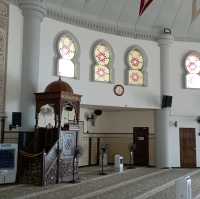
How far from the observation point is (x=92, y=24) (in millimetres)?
14695

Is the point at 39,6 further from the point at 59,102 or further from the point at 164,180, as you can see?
the point at 164,180

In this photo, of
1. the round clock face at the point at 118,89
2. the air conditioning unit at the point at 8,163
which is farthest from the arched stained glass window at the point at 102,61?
the air conditioning unit at the point at 8,163

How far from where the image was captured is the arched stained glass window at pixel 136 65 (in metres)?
15.7

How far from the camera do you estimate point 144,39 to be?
1614cm

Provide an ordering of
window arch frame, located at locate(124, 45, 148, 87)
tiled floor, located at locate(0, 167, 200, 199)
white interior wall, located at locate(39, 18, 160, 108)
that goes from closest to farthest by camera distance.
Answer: tiled floor, located at locate(0, 167, 200, 199)
white interior wall, located at locate(39, 18, 160, 108)
window arch frame, located at locate(124, 45, 148, 87)

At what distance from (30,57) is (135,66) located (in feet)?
17.7

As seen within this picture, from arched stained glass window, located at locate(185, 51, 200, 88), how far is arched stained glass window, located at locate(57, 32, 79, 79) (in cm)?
560

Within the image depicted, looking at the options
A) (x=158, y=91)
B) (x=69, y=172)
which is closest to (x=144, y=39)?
(x=158, y=91)

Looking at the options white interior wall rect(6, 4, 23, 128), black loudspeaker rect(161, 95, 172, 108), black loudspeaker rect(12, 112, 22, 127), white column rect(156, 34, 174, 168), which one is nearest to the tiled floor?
black loudspeaker rect(12, 112, 22, 127)

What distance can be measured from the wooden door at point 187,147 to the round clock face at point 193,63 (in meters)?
2.77

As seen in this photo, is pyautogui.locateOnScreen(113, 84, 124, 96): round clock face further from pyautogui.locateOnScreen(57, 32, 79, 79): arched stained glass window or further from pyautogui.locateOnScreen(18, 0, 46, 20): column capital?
pyautogui.locateOnScreen(18, 0, 46, 20): column capital

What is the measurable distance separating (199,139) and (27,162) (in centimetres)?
874

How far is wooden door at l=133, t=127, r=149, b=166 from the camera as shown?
55.3 feet

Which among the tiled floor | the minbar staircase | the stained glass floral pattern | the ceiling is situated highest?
the ceiling
